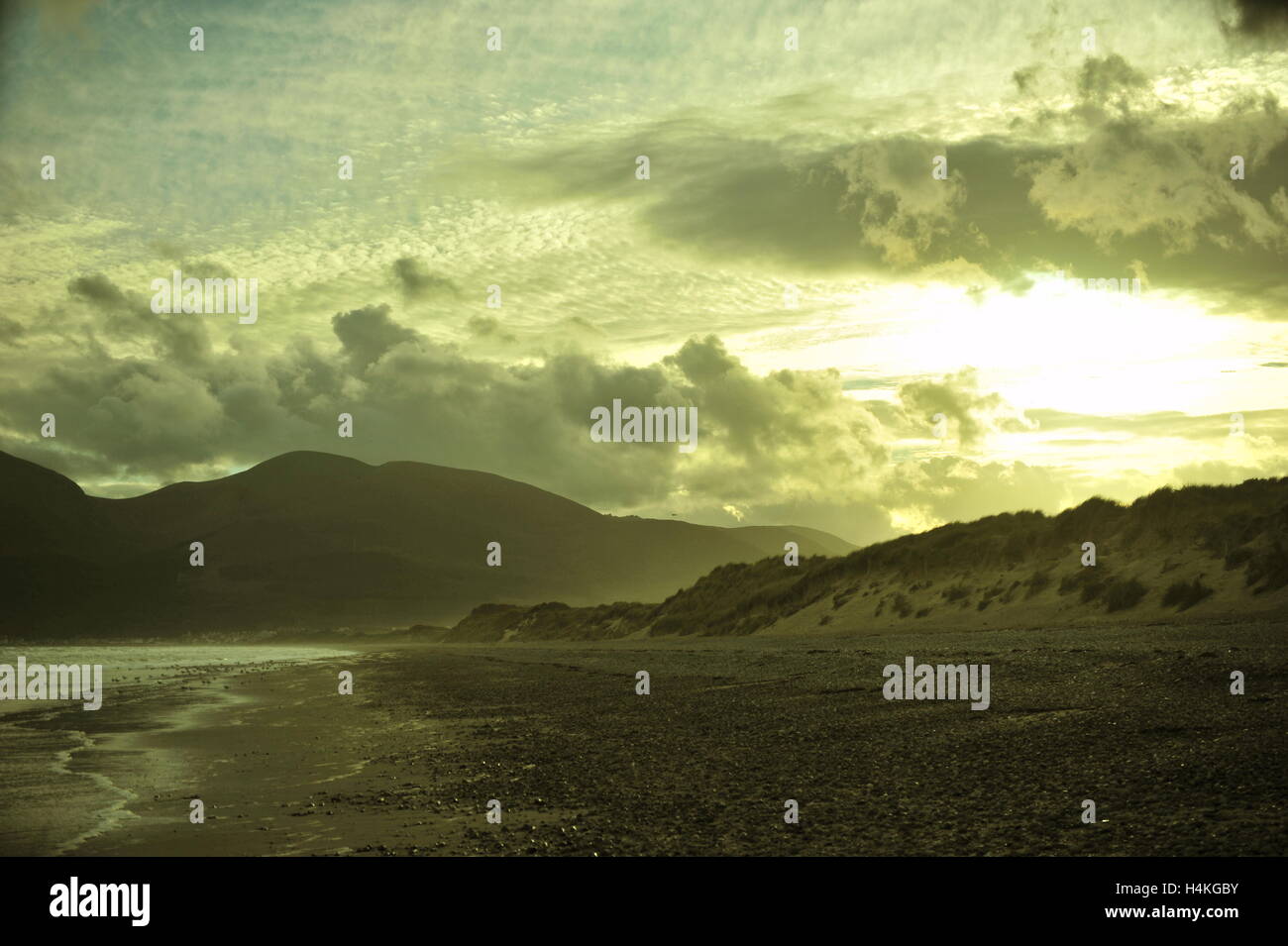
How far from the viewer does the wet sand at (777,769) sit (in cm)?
1100

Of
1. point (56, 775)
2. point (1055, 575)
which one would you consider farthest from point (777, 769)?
point (1055, 575)

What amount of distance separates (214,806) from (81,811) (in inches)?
73.1

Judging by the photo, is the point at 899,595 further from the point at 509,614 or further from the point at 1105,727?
the point at 509,614

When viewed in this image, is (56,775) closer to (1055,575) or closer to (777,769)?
(777,769)

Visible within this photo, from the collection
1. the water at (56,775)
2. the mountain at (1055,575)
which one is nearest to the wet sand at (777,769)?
the water at (56,775)

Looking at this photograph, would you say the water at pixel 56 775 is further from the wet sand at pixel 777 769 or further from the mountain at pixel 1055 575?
the mountain at pixel 1055 575

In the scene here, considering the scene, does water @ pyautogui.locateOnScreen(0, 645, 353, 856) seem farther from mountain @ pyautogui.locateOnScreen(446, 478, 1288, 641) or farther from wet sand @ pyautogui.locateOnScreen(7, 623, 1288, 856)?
mountain @ pyautogui.locateOnScreen(446, 478, 1288, 641)

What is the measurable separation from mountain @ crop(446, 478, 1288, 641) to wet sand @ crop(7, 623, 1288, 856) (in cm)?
992

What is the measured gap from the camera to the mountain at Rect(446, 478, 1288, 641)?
3841 centimetres

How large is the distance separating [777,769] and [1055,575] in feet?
123

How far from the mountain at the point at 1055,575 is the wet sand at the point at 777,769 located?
391 inches

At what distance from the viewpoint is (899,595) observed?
55625mm

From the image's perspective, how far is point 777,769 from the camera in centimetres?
1540
